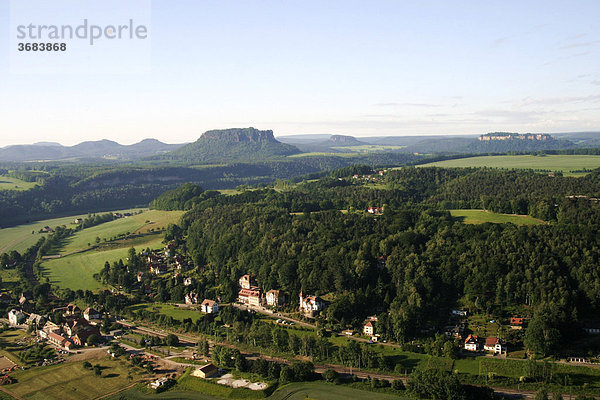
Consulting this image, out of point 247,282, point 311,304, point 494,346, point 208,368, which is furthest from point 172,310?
point 494,346

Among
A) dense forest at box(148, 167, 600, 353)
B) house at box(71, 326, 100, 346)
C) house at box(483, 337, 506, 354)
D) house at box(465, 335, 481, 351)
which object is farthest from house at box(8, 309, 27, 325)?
house at box(483, 337, 506, 354)

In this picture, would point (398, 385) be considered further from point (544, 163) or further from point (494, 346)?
point (544, 163)

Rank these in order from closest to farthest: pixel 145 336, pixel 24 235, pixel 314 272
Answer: pixel 145 336 → pixel 314 272 → pixel 24 235

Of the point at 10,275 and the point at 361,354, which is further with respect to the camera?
the point at 10,275

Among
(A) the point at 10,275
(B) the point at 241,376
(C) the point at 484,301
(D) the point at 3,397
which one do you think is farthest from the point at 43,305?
(C) the point at 484,301

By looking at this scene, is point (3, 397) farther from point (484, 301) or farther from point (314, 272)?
point (484, 301)

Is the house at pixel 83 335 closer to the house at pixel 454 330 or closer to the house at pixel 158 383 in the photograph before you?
the house at pixel 158 383
